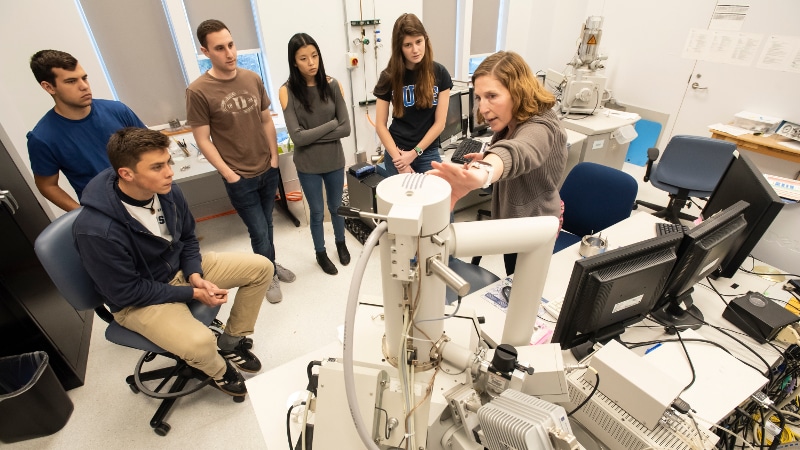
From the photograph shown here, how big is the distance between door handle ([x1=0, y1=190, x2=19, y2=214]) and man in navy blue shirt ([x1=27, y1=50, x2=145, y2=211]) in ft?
0.53

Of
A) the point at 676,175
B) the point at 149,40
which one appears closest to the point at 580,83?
the point at 676,175

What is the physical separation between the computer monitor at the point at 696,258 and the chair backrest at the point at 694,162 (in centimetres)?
174

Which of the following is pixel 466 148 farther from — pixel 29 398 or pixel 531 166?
pixel 29 398

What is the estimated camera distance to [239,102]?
83.7 inches

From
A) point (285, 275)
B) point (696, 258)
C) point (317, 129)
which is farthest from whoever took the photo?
point (285, 275)

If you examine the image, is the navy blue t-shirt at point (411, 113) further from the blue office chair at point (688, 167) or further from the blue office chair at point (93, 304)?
the blue office chair at point (688, 167)

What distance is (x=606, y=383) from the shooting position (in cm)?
97

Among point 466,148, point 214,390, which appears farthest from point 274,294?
point 466,148

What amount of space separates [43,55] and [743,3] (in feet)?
16.0

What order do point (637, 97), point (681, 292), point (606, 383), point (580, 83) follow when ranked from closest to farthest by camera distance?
point (606, 383) < point (681, 292) < point (580, 83) < point (637, 97)

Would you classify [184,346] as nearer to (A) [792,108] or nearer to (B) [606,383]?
(B) [606,383]

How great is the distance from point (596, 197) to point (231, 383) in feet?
7.02

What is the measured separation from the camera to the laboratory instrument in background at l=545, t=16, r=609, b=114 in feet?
11.0

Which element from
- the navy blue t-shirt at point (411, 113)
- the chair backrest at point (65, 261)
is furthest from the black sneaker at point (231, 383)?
the navy blue t-shirt at point (411, 113)
